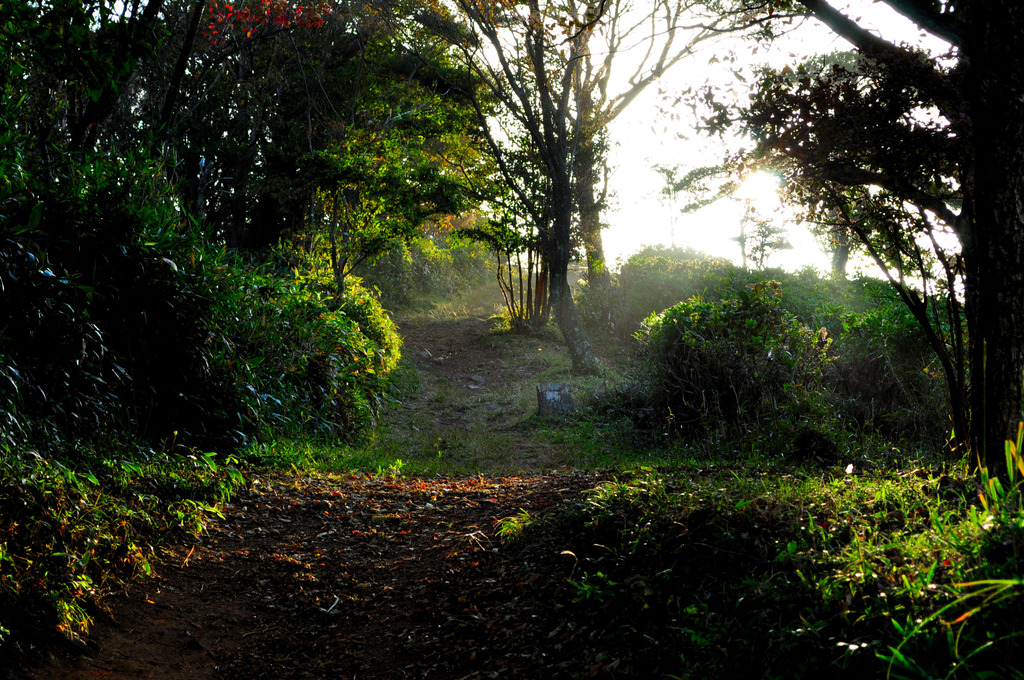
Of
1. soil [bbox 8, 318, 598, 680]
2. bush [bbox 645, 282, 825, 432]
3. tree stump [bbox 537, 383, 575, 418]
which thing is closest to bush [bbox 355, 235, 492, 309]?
tree stump [bbox 537, 383, 575, 418]

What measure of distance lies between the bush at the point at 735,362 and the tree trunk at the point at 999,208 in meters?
3.83

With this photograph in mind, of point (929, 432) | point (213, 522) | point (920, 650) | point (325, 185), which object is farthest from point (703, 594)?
point (325, 185)

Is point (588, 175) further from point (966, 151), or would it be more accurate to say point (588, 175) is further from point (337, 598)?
point (337, 598)

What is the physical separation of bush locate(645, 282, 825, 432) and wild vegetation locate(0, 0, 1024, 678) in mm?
37

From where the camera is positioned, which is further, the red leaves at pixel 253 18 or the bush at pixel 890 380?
the red leaves at pixel 253 18

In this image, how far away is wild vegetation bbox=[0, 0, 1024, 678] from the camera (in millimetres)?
2494

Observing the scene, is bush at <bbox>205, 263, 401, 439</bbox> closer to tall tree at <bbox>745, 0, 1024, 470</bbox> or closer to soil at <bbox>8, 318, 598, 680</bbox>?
soil at <bbox>8, 318, 598, 680</bbox>

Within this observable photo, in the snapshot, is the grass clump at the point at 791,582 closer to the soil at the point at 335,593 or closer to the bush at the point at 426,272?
the soil at the point at 335,593

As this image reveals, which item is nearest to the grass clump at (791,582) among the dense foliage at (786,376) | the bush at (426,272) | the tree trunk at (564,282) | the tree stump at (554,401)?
the dense foliage at (786,376)

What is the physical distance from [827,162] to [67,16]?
15.5 feet

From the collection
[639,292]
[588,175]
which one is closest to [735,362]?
[588,175]

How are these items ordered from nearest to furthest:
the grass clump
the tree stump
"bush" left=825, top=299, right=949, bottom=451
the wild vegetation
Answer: the grass clump
the wild vegetation
"bush" left=825, top=299, right=949, bottom=451
the tree stump

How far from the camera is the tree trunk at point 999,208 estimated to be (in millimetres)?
2879

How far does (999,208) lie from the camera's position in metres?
2.91
